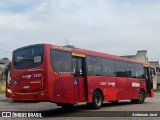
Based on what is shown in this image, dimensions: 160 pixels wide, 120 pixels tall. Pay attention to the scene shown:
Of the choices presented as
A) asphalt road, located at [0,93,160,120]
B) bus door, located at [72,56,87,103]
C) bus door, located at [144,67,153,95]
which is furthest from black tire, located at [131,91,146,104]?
bus door, located at [72,56,87,103]

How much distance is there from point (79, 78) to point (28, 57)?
2.83 meters

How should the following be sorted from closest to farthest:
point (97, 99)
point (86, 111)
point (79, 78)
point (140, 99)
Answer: point (79, 78), point (86, 111), point (97, 99), point (140, 99)

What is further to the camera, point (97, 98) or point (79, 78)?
point (97, 98)

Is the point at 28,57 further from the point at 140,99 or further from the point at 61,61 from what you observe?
the point at 140,99

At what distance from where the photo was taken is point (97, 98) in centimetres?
1778

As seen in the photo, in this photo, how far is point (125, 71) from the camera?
70.3 ft

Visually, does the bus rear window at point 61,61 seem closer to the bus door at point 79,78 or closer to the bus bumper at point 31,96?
the bus door at point 79,78

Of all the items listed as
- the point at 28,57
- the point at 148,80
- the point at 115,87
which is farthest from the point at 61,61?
the point at 148,80

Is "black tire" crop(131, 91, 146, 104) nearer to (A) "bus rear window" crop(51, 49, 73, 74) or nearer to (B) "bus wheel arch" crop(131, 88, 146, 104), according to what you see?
(B) "bus wheel arch" crop(131, 88, 146, 104)

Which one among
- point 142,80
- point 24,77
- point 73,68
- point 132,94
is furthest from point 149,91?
point 24,77

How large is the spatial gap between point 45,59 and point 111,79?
6.43 meters

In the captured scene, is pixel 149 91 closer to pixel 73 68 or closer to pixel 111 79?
pixel 111 79

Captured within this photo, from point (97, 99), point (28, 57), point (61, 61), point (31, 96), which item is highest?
point (28, 57)

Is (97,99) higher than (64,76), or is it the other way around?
(64,76)
